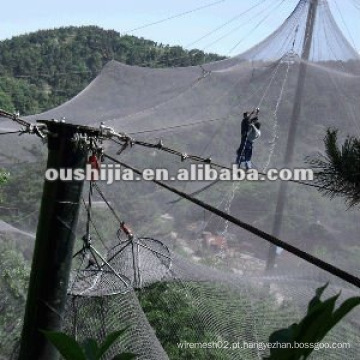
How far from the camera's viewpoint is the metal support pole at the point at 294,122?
10.1ft

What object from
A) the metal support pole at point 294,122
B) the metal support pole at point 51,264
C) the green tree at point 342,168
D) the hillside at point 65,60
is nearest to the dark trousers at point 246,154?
the metal support pole at point 294,122

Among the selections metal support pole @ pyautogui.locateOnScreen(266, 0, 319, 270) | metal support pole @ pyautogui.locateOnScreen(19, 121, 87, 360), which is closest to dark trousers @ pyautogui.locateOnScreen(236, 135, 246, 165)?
metal support pole @ pyautogui.locateOnScreen(266, 0, 319, 270)

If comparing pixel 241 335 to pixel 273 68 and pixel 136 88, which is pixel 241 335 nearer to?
pixel 273 68

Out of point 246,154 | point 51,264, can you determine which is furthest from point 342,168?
point 246,154

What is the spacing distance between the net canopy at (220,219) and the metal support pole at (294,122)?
1.1 inches

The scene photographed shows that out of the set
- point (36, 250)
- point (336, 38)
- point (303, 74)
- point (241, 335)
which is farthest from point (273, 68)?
point (36, 250)

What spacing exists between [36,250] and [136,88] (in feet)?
13.3

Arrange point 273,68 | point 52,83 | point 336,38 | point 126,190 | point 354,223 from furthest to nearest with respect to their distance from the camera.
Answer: point 52,83 < point 336,38 < point 273,68 < point 126,190 < point 354,223

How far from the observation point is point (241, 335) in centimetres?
277

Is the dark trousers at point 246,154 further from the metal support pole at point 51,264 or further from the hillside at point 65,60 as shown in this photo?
the hillside at point 65,60

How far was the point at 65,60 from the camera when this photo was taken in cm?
1554

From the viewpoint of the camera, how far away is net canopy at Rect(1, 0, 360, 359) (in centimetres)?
271

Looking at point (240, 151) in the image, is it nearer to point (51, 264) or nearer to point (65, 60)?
point (51, 264)

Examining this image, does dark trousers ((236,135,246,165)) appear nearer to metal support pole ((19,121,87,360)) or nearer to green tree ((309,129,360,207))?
green tree ((309,129,360,207))
